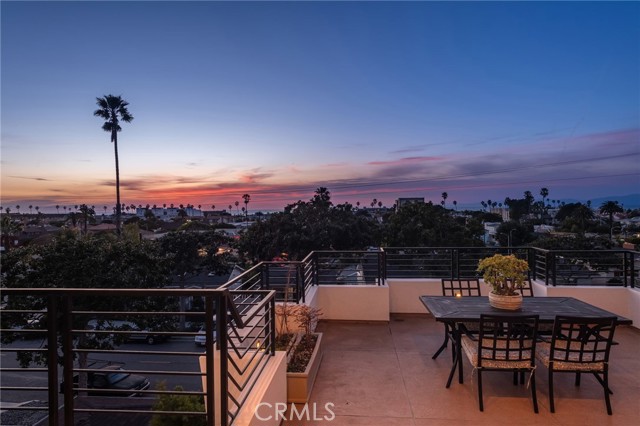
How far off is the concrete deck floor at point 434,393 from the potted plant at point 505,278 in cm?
80

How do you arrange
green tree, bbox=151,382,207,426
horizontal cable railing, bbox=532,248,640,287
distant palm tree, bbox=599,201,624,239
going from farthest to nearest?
distant palm tree, bbox=599,201,624,239 < horizontal cable railing, bbox=532,248,640,287 < green tree, bbox=151,382,207,426

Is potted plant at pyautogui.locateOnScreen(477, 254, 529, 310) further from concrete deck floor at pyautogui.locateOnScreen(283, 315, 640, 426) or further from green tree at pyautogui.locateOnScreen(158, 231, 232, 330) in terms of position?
green tree at pyautogui.locateOnScreen(158, 231, 232, 330)

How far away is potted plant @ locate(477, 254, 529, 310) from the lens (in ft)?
12.6

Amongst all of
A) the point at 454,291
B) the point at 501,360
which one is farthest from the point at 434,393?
the point at 454,291

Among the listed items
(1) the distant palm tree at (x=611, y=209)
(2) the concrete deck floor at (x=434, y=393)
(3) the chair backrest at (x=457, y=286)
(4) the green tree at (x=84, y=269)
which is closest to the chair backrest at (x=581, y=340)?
(2) the concrete deck floor at (x=434, y=393)

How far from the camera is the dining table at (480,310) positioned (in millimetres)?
3582

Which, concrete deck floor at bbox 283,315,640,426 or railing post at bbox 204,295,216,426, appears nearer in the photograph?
railing post at bbox 204,295,216,426

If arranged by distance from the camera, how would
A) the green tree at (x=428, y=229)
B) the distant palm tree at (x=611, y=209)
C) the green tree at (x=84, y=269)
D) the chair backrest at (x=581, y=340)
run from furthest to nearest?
the distant palm tree at (x=611, y=209)
the green tree at (x=428, y=229)
the green tree at (x=84, y=269)
the chair backrest at (x=581, y=340)

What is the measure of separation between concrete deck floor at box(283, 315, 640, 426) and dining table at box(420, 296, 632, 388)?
13.0 inches

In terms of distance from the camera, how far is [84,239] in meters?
12.2

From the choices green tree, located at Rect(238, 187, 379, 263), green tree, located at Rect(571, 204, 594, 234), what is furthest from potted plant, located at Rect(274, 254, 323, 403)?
green tree, located at Rect(571, 204, 594, 234)

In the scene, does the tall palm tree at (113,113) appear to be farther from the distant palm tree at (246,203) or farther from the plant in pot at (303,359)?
the plant in pot at (303,359)

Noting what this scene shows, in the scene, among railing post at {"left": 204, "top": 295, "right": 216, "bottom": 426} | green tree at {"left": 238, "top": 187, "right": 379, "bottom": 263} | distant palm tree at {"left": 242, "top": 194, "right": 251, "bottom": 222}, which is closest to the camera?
railing post at {"left": 204, "top": 295, "right": 216, "bottom": 426}

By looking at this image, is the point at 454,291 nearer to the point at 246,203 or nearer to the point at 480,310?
the point at 480,310
